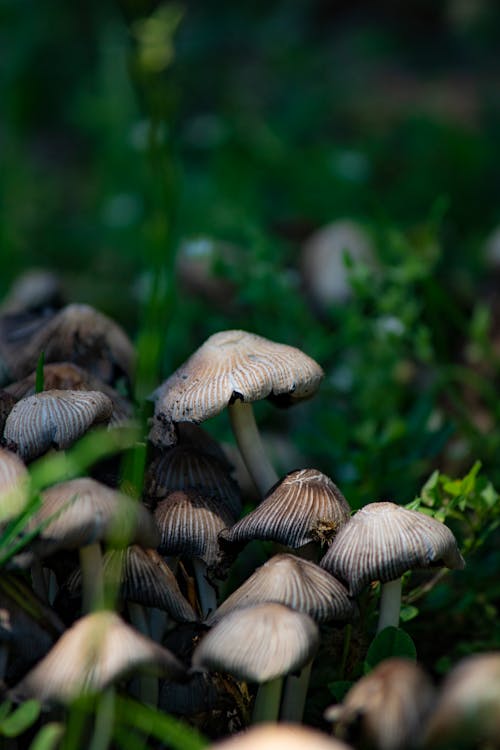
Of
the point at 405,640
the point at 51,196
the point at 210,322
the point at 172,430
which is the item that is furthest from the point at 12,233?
the point at 405,640

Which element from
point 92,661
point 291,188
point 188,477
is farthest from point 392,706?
point 291,188

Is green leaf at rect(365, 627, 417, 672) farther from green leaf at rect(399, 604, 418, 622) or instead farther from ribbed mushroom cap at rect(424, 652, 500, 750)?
ribbed mushroom cap at rect(424, 652, 500, 750)

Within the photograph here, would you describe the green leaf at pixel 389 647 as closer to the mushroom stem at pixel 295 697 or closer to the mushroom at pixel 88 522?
the mushroom stem at pixel 295 697

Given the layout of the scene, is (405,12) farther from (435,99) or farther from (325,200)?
(325,200)

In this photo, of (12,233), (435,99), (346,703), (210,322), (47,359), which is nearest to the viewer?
(346,703)

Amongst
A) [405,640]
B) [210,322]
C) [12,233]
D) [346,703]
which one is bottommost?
[12,233]

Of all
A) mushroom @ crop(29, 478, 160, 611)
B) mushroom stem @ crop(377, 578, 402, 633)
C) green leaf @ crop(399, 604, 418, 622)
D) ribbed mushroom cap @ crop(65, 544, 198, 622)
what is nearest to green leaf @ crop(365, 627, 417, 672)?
mushroom stem @ crop(377, 578, 402, 633)

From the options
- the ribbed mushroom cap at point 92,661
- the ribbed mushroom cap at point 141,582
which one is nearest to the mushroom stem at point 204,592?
the ribbed mushroom cap at point 141,582
